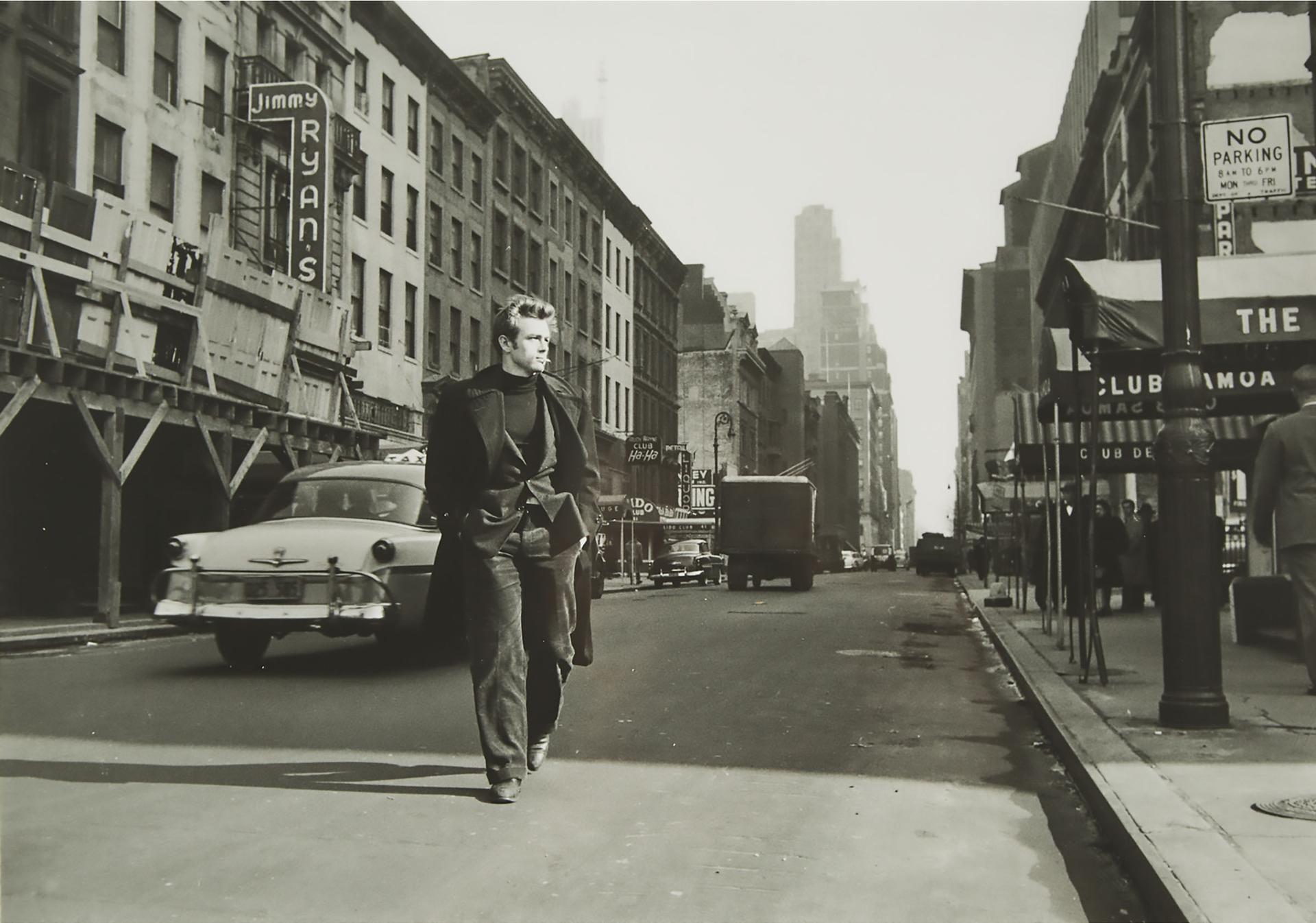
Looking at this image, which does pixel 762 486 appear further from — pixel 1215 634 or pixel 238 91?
pixel 1215 634

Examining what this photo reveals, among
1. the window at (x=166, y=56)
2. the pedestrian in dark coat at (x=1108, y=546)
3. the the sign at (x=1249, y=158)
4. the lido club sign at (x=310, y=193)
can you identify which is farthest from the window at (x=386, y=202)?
the the sign at (x=1249, y=158)

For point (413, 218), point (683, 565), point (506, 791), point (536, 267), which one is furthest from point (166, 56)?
point (536, 267)

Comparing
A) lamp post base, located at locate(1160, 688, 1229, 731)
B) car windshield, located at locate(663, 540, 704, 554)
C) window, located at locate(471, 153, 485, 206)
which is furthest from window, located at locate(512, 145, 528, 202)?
lamp post base, located at locate(1160, 688, 1229, 731)

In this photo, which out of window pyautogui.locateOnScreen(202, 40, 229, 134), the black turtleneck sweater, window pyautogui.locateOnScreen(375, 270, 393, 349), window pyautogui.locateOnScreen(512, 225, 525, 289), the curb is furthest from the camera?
window pyautogui.locateOnScreen(512, 225, 525, 289)

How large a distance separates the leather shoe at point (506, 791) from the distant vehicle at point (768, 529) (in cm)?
2709

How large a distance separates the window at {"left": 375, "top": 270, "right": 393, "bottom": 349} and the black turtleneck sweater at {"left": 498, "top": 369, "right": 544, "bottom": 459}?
2965 cm

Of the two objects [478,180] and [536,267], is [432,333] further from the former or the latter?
[536,267]

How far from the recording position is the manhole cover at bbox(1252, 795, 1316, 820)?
4.95m

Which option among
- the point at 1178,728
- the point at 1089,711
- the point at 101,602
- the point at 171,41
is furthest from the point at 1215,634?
the point at 171,41

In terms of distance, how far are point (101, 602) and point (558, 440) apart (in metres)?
12.2

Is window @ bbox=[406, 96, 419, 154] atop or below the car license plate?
atop

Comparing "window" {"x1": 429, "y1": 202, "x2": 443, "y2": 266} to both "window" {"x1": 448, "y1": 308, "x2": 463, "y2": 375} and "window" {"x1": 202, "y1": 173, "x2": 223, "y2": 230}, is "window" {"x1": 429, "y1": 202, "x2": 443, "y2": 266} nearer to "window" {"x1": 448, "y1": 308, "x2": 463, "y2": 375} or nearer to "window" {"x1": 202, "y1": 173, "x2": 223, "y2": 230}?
"window" {"x1": 448, "y1": 308, "x2": 463, "y2": 375}

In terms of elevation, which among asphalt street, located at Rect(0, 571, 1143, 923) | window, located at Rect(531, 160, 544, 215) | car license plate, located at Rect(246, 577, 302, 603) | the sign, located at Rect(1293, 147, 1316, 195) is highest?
window, located at Rect(531, 160, 544, 215)

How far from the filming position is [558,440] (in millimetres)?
5602
